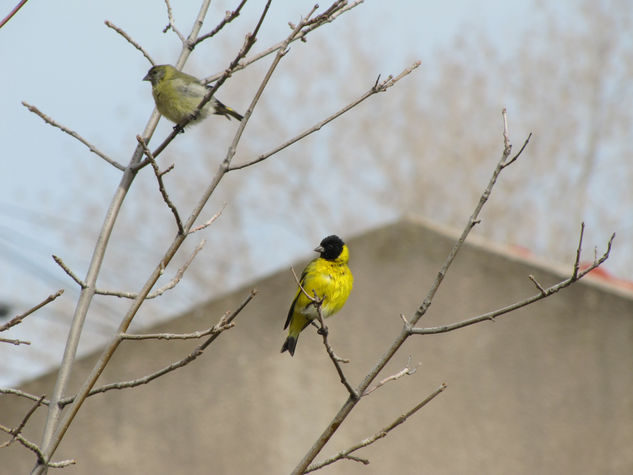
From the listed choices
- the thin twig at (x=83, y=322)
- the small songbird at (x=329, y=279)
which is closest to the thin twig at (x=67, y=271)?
the thin twig at (x=83, y=322)

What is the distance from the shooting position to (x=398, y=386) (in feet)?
22.3

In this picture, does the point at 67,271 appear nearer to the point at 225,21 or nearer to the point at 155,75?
the point at 225,21

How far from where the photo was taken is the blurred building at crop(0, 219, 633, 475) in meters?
6.53

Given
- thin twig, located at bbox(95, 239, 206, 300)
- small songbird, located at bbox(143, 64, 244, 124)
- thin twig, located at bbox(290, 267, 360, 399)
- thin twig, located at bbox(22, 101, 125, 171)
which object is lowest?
thin twig, located at bbox(290, 267, 360, 399)

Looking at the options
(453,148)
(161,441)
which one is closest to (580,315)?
(161,441)

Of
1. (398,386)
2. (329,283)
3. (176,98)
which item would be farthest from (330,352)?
(398,386)

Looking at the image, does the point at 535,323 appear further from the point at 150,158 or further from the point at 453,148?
the point at 453,148

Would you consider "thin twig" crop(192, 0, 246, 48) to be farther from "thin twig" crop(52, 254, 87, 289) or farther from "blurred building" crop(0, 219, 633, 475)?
"blurred building" crop(0, 219, 633, 475)

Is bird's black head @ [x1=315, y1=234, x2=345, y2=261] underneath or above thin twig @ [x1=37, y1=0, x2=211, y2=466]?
above

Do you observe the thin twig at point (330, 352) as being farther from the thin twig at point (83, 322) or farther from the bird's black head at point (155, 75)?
the bird's black head at point (155, 75)

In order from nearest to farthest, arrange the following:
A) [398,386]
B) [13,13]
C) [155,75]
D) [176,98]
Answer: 1. [13,13]
2. [176,98]
3. [155,75]
4. [398,386]

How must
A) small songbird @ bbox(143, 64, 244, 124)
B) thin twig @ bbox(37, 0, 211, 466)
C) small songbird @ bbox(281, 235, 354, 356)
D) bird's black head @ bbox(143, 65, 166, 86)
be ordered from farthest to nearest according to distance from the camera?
bird's black head @ bbox(143, 65, 166, 86)
small songbird @ bbox(143, 64, 244, 124)
small songbird @ bbox(281, 235, 354, 356)
thin twig @ bbox(37, 0, 211, 466)

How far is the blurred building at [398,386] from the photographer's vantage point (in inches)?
A: 257

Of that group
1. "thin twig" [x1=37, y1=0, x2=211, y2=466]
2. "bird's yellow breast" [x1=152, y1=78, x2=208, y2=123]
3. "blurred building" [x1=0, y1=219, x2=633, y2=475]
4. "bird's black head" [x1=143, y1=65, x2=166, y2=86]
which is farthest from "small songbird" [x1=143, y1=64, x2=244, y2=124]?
"thin twig" [x1=37, y1=0, x2=211, y2=466]
